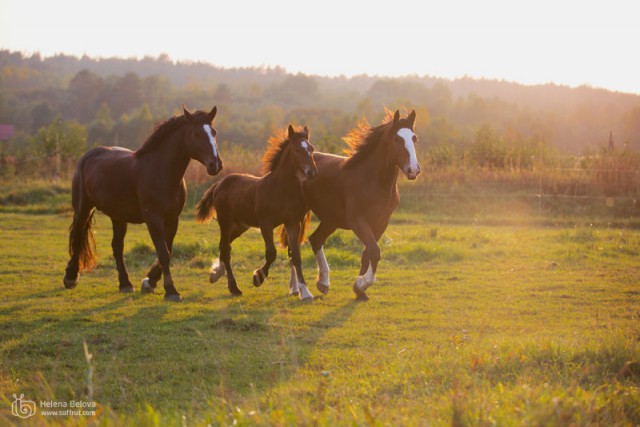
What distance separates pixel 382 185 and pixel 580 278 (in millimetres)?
4240

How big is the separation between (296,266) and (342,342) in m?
3.08

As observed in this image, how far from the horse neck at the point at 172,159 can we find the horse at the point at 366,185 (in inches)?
70.3

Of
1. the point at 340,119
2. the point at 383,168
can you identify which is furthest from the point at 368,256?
the point at 340,119

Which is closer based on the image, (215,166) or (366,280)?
(215,166)

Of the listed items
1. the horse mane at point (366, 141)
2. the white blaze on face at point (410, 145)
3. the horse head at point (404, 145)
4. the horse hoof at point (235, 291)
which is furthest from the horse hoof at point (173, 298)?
the white blaze on face at point (410, 145)

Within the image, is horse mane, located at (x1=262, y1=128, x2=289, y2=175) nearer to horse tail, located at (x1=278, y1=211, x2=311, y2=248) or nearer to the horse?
the horse

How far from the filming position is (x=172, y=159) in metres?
10.6

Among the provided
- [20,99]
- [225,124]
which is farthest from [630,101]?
[20,99]

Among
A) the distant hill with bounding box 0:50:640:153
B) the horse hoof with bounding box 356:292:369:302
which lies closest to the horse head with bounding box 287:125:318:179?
the horse hoof with bounding box 356:292:369:302

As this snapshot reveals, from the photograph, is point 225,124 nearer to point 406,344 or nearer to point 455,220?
point 455,220

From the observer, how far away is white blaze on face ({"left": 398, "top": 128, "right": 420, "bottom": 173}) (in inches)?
382

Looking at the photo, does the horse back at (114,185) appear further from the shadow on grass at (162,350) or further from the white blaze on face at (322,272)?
the white blaze on face at (322,272)

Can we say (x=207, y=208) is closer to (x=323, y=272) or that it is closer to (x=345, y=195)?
(x=323, y=272)

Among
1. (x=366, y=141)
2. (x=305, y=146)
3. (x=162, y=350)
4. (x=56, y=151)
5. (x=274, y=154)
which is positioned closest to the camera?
(x=162, y=350)
